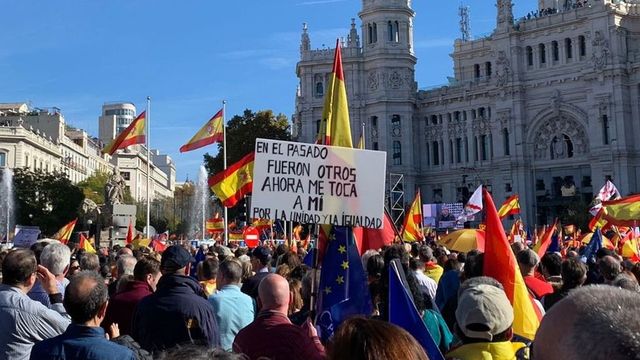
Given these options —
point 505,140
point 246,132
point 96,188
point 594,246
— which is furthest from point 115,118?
point 594,246

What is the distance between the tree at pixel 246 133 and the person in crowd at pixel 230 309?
6199 cm

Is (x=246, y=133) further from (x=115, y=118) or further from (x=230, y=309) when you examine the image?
(x=115, y=118)

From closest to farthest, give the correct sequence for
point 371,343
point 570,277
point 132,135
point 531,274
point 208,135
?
point 371,343 < point 570,277 < point 531,274 < point 208,135 < point 132,135

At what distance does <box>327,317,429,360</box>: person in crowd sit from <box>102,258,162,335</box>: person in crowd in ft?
13.3

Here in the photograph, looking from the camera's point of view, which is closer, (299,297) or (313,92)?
(299,297)

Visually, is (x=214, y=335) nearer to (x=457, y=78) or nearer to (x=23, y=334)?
(x=23, y=334)

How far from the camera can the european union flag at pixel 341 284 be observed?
228 inches

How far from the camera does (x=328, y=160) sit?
6316mm

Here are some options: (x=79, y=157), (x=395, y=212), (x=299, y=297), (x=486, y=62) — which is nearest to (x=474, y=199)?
(x=299, y=297)

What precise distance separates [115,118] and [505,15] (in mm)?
122390

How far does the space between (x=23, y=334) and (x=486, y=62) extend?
235 feet

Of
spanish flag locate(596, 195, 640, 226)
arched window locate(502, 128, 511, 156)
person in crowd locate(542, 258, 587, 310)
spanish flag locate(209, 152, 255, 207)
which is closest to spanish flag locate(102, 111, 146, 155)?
spanish flag locate(209, 152, 255, 207)

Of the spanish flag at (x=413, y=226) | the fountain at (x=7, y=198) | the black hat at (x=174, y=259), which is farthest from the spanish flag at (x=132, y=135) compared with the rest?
the fountain at (x=7, y=198)

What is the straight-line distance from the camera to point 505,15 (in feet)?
212
